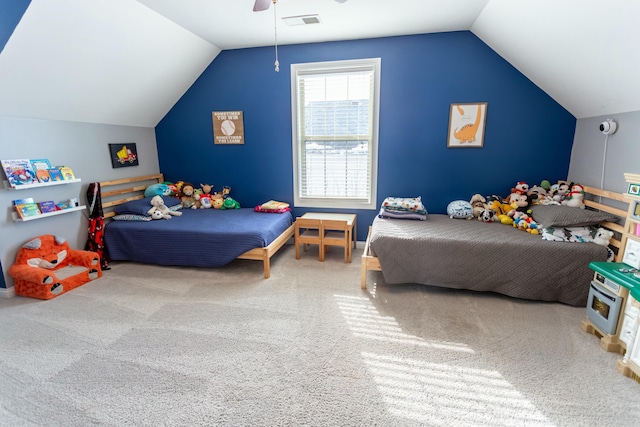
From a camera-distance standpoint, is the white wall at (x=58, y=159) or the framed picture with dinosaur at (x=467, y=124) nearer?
the white wall at (x=58, y=159)

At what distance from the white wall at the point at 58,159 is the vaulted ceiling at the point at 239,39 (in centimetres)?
12

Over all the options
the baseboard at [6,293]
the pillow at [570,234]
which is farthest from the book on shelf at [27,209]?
the pillow at [570,234]

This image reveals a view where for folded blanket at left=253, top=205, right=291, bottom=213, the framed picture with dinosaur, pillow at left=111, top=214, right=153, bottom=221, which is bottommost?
pillow at left=111, top=214, right=153, bottom=221

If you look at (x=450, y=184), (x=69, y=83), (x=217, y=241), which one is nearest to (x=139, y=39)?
(x=69, y=83)

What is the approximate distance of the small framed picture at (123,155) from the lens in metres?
3.67

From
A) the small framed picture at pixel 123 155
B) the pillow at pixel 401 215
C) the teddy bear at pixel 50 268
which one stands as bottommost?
the teddy bear at pixel 50 268

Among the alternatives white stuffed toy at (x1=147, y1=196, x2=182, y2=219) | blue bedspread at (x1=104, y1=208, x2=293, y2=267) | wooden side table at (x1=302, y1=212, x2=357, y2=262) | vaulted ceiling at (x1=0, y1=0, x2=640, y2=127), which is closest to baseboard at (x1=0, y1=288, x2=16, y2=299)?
blue bedspread at (x1=104, y1=208, x2=293, y2=267)

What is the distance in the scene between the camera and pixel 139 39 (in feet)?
9.53

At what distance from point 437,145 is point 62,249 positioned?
399 centimetres

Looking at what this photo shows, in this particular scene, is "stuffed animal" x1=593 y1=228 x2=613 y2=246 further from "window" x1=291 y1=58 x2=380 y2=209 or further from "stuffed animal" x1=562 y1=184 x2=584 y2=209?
"window" x1=291 y1=58 x2=380 y2=209

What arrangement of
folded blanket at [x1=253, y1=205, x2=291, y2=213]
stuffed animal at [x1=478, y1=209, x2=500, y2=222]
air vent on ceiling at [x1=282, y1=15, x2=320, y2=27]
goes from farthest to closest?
1. folded blanket at [x1=253, y1=205, x2=291, y2=213]
2. stuffed animal at [x1=478, y1=209, x2=500, y2=222]
3. air vent on ceiling at [x1=282, y1=15, x2=320, y2=27]

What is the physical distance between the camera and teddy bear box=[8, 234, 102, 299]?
2680mm

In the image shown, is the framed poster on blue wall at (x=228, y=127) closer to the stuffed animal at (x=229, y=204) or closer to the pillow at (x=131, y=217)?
the stuffed animal at (x=229, y=204)

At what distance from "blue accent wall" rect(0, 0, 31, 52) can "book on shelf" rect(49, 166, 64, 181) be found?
3.78 ft
